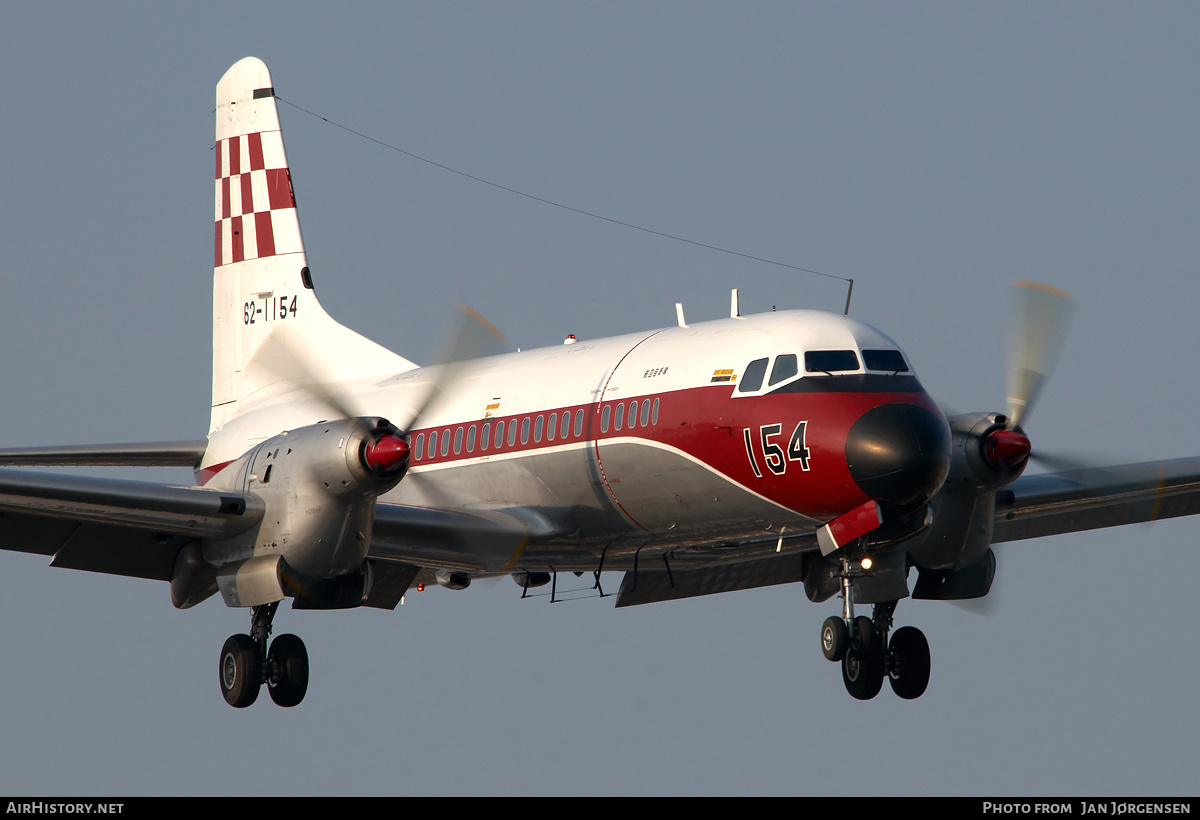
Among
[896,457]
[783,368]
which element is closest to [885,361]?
[783,368]

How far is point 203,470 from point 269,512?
5381 mm

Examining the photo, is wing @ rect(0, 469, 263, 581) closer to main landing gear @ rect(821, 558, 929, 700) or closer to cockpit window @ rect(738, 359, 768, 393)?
cockpit window @ rect(738, 359, 768, 393)

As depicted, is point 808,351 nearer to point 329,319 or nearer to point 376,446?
point 376,446

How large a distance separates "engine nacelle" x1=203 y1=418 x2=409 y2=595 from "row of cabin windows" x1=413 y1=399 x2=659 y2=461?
2276mm

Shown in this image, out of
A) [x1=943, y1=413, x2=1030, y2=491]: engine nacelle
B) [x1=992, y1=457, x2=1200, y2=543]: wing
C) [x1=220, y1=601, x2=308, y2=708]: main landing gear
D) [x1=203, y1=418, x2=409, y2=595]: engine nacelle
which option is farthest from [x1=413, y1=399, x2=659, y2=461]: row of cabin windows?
[x1=992, y1=457, x2=1200, y2=543]: wing

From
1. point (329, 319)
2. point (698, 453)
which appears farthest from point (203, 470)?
point (698, 453)

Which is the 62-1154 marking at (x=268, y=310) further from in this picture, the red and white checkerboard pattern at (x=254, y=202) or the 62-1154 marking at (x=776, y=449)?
the 62-1154 marking at (x=776, y=449)

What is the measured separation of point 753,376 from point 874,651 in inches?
179

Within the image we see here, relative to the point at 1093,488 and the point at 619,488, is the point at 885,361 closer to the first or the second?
the point at 619,488

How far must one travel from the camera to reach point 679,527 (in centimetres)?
2000

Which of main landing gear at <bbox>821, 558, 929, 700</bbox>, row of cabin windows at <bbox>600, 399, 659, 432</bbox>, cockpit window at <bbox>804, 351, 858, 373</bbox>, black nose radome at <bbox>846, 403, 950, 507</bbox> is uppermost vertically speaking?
cockpit window at <bbox>804, 351, 858, 373</bbox>

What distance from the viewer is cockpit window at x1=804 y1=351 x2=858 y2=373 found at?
18812 millimetres

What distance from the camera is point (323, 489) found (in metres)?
19.4
